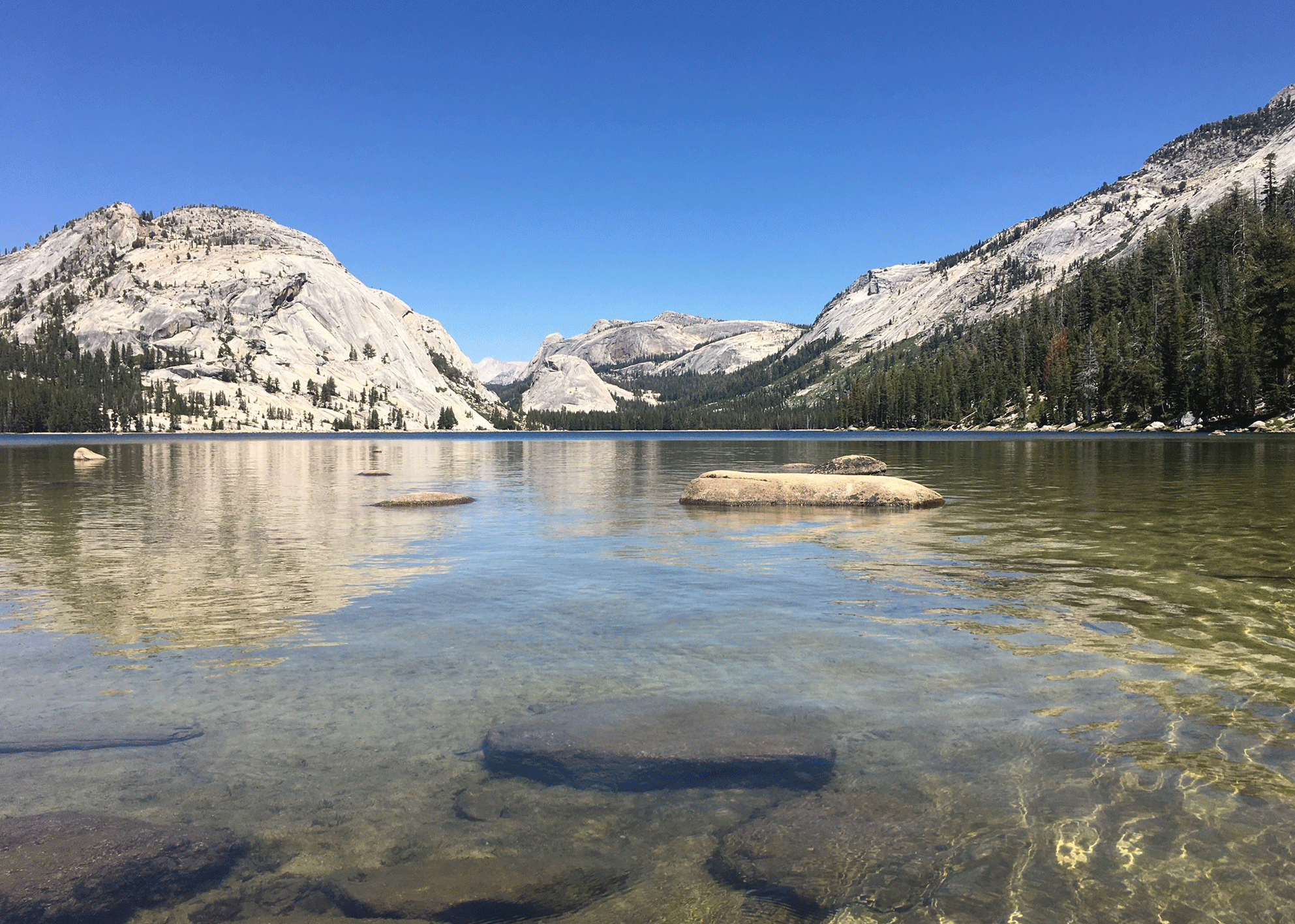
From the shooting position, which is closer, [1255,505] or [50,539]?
[50,539]

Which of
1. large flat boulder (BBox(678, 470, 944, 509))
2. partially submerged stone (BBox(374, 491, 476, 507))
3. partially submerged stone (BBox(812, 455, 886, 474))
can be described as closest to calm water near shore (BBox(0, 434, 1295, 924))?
large flat boulder (BBox(678, 470, 944, 509))

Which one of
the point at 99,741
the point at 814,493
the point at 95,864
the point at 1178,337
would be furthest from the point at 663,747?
the point at 1178,337

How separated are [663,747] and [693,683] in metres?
2.07

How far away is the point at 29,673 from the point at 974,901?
37.7ft

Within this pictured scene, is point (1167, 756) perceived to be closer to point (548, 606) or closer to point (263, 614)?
point (548, 606)

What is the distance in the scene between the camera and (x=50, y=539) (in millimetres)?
23078

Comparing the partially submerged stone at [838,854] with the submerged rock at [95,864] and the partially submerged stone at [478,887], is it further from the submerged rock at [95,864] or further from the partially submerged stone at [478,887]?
the submerged rock at [95,864]

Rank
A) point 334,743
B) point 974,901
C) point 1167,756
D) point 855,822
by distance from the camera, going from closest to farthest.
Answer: point 974,901 → point 855,822 → point 1167,756 → point 334,743

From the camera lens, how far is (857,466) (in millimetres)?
44125

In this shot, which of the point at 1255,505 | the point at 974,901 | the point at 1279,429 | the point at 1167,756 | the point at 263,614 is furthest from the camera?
the point at 1279,429

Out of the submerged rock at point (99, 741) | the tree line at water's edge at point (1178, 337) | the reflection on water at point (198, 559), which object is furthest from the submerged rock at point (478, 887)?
the tree line at water's edge at point (1178, 337)

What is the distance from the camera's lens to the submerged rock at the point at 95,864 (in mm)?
5191

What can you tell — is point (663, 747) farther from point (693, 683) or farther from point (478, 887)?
point (478, 887)

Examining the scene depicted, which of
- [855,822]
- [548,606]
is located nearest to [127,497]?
[548,606]
